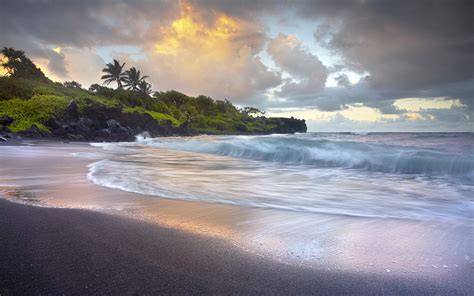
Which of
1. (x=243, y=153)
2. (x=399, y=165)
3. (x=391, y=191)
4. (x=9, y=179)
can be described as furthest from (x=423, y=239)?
(x=243, y=153)

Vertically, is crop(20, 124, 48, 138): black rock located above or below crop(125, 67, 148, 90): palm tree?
below

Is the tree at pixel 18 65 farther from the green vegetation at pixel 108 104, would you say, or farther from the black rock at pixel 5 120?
the black rock at pixel 5 120

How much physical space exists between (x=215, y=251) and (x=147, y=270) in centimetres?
58

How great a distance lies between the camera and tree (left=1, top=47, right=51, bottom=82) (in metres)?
40.5

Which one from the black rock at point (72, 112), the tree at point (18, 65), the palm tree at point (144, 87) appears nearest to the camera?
the black rock at point (72, 112)

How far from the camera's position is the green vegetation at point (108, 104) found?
26.4m

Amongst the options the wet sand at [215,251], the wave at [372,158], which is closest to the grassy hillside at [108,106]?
the wave at [372,158]

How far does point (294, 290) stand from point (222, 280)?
431mm

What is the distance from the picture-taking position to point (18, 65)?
136ft

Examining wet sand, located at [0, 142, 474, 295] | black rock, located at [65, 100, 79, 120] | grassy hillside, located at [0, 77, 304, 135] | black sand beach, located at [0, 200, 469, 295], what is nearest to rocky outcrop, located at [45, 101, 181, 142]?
black rock, located at [65, 100, 79, 120]

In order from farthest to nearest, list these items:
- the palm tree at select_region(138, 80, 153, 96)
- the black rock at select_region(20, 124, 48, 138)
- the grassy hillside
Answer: the palm tree at select_region(138, 80, 153, 96) < the grassy hillside < the black rock at select_region(20, 124, 48, 138)

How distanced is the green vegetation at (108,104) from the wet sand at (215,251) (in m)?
23.4

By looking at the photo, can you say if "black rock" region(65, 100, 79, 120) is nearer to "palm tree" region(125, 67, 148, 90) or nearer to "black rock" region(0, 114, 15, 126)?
"black rock" region(0, 114, 15, 126)

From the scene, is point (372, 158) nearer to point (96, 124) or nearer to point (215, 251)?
point (215, 251)
